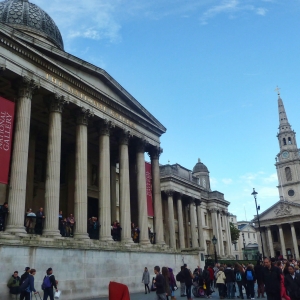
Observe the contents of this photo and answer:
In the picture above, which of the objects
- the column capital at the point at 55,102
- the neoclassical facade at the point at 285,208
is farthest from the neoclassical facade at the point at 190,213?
the column capital at the point at 55,102

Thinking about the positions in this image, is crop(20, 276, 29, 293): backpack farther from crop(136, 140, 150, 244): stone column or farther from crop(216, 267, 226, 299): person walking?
crop(136, 140, 150, 244): stone column

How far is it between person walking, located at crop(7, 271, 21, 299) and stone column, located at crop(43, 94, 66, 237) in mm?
3570

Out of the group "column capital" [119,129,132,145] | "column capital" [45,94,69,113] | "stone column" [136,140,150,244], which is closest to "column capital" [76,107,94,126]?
"column capital" [45,94,69,113]

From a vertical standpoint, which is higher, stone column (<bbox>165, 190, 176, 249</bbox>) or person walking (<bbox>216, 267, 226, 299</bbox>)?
stone column (<bbox>165, 190, 176, 249</bbox>)

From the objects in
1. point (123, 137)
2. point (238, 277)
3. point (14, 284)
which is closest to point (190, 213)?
point (123, 137)

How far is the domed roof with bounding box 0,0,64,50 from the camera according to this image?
24.5 metres

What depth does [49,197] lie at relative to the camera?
725 inches

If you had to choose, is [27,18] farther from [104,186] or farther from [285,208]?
[285,208]

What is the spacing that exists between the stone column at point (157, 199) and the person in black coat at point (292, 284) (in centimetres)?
1891

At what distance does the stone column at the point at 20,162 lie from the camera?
16.3 meters

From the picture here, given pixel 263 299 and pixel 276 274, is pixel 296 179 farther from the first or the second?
pixel 276 274

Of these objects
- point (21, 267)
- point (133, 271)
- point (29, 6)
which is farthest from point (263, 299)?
point (29, 6)

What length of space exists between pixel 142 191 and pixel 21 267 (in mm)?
12756

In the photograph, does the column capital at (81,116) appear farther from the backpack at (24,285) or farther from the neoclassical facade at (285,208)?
the neoclassical facade at (285,208)
